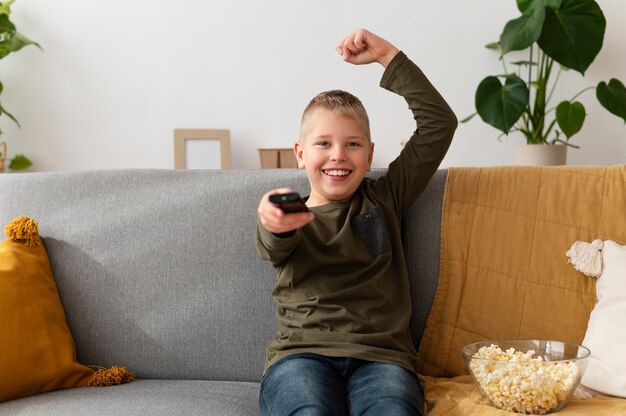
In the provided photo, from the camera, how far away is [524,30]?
2693mm

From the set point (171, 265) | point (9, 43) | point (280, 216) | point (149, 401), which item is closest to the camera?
point (280, 216)

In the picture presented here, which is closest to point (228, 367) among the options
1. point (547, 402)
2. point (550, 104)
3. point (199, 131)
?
point (547, 402)

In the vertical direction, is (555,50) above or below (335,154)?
above

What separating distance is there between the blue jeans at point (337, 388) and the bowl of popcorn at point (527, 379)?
14 cm

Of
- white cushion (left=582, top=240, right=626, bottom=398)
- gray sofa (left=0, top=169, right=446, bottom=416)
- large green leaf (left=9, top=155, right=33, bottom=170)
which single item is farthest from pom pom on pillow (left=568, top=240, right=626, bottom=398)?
large green leaf (left=9, top=155, right=33, bottom=170)

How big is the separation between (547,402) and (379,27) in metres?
1.94

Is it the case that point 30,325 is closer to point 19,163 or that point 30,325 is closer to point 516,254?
point 516,254

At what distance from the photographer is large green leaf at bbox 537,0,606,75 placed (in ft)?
8.87

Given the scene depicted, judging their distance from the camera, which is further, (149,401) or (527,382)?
(149,401)

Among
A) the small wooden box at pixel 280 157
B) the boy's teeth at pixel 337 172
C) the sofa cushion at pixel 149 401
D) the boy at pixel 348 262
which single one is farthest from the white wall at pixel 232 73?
the sofa cushion at pixel 149 401

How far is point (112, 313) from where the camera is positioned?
185cm

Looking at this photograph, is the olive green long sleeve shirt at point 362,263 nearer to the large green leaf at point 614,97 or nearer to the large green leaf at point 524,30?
the large green leaf at point 524,30

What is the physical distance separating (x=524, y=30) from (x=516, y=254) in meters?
1.22

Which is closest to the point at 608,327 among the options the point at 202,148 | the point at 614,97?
the point at 614,97
